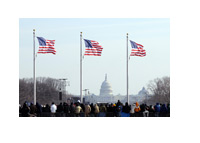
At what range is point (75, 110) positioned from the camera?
28906 millimetres

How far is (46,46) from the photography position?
120ft

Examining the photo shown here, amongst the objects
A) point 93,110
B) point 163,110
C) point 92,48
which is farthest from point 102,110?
point 92,48

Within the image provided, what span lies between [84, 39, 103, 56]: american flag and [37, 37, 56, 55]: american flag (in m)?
2.62

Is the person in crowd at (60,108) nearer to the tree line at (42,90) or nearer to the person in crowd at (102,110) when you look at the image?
the person in crowd at (102,110)

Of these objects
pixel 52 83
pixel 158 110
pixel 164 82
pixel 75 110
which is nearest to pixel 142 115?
pixel 158 110

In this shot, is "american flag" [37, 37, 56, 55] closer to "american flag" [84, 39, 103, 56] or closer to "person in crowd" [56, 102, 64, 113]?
"american flag" [84, 39, 103, 56]

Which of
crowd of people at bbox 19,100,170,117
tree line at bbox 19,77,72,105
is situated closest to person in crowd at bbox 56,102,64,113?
crowd of people at bbox 19,100,170,117

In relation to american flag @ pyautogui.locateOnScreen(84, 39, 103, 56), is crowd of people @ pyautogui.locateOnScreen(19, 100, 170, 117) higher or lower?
lower

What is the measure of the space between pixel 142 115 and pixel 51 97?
72953 mm

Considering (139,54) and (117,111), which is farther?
(139,54)

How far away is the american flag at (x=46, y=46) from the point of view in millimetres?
36406

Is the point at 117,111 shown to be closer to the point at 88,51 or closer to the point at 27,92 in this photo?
the point at 88,51

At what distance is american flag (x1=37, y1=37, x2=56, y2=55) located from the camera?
36406mm

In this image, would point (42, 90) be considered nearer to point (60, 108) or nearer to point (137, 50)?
point (137, 50)
